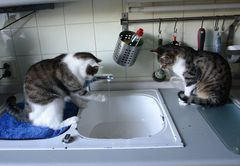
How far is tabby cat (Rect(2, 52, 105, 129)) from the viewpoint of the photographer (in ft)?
3.59

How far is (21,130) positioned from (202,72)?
898 millimetres

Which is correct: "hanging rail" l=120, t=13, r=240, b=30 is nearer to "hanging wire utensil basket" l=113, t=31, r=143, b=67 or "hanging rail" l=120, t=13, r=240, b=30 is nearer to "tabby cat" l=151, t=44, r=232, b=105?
"hanging wire utensil basket" l=113, t=31, r=143, b=67

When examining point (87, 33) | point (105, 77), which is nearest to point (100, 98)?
point (105, 77)

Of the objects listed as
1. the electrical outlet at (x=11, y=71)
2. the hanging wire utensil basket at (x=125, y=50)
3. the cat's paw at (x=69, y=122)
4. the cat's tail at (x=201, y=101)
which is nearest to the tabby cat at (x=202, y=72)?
the cat's tail at (x=201, y=101)

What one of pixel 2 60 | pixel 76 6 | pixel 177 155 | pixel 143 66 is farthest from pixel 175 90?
pixel 2 60

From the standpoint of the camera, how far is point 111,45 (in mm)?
1383

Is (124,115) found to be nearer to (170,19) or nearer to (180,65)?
(180,65)

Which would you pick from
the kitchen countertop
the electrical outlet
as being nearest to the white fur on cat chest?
the kitchen countertop

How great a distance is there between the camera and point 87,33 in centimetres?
136

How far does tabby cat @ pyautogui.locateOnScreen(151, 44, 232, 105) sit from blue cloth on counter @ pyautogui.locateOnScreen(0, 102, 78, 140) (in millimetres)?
595

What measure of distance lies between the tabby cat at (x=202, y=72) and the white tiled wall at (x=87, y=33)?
0.67 feet

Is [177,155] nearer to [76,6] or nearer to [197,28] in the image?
[197,28]

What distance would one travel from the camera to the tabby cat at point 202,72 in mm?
1165

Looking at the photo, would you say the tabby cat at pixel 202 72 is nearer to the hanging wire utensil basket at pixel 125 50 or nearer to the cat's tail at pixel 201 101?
the cat's tail at pixel 201 101
